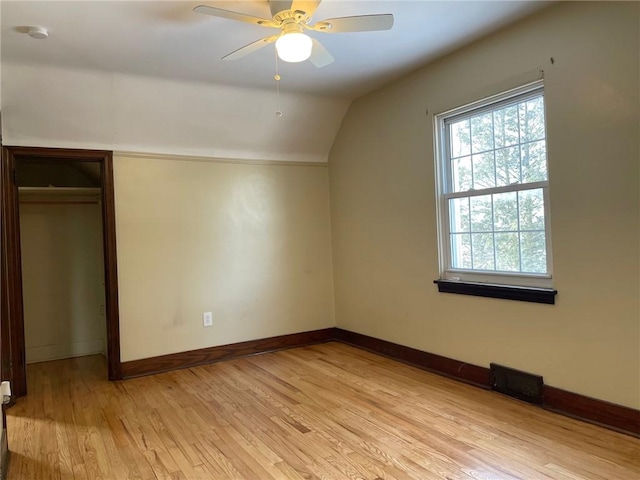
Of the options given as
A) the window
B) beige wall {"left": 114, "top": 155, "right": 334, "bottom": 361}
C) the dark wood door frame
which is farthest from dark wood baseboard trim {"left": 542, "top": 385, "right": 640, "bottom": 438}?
the dark wood door frame

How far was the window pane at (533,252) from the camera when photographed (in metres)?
2.87

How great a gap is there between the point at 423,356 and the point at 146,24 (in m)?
3.11

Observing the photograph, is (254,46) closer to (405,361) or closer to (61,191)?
(405,361)

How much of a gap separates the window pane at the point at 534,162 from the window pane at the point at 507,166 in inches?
2.1

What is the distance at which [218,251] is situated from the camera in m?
4.32

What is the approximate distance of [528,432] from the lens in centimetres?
251

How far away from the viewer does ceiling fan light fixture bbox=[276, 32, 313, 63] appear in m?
2.18

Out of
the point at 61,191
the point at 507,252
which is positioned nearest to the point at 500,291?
the point at 507,252

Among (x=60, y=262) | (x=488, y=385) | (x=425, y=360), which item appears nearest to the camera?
(x=488, y=385)

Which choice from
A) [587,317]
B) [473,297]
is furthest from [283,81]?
[587,317]

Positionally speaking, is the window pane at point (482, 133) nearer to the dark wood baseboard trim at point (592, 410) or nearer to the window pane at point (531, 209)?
the window pane at point (531, 209)

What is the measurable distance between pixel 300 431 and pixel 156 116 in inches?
109

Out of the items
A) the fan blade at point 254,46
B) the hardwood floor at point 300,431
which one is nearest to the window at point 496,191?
the hardwood floor at point 300,431

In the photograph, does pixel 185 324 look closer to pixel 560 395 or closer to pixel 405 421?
pixel 405 421
